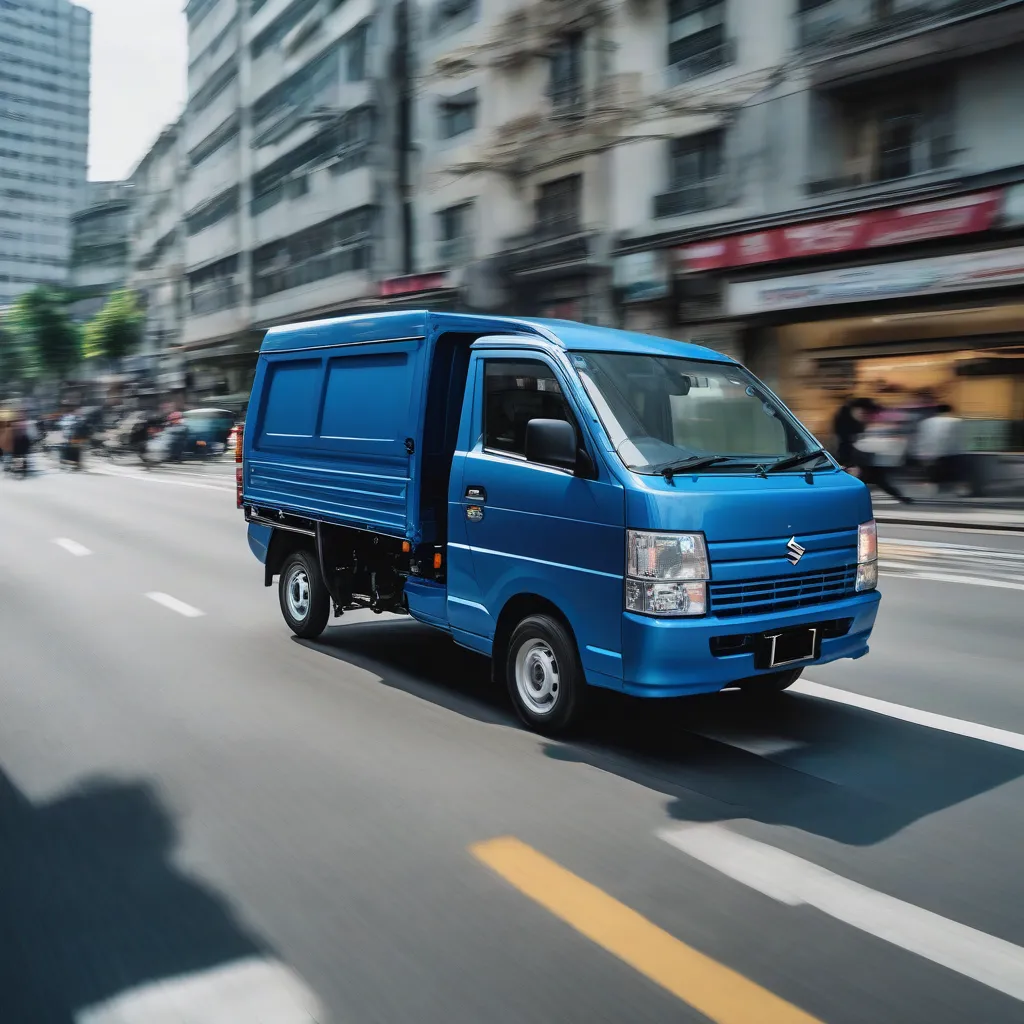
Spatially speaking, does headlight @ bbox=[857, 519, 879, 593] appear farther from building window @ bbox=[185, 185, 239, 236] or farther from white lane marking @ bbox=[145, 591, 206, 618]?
building window @ bbox=[185, 185, 239, 236]

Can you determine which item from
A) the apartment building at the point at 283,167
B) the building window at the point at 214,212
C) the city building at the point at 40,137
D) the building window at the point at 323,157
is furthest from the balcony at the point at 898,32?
the city building at the point at 40,137

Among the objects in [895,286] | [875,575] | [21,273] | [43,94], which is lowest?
[875,575]

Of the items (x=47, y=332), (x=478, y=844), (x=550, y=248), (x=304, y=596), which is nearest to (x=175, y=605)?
(x=304, y=596)

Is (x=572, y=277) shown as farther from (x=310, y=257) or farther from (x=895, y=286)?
(x=310, y=257)

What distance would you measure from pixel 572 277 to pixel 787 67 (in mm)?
7517

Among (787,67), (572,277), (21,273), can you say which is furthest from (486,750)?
(21,273)

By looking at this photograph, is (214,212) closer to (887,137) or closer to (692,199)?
(692,199)

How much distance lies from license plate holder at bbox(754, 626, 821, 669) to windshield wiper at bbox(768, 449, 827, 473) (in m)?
0.76

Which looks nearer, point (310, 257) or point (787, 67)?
point (787, 67)

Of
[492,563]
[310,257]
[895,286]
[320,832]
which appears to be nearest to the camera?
[320,832]

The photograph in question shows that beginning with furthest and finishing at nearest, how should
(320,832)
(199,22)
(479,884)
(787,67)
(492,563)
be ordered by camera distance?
(199,22), (787,67), (492,563), (320,832), (479,884)

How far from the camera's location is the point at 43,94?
158125 millimetres

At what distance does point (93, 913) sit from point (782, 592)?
3.07 metres

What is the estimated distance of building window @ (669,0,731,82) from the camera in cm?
2298
